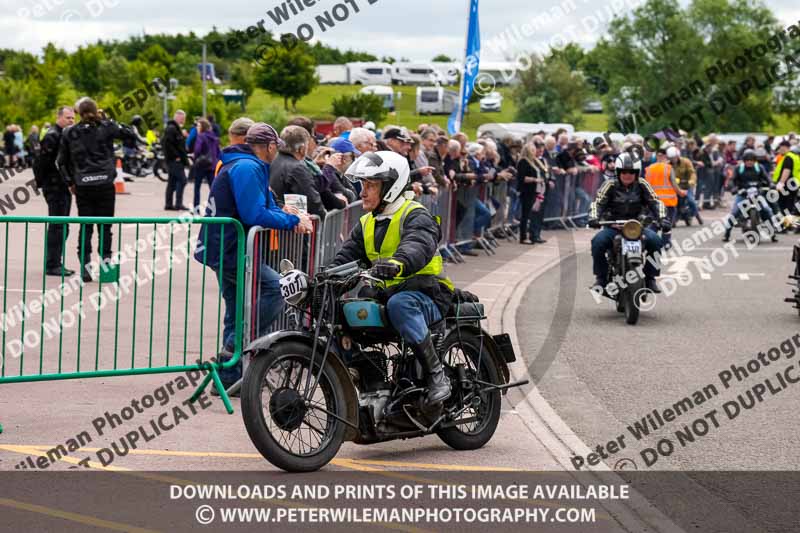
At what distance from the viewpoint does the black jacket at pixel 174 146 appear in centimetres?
2566

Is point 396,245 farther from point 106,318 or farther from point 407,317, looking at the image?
point 106,318

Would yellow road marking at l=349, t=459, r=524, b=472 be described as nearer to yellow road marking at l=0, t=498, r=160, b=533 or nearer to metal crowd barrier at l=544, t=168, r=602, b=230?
yellow road marking at l=0, t=498, r=160, b=533

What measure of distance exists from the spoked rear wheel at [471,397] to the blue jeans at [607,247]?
741cm

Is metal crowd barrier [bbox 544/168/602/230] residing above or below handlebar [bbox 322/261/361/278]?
below

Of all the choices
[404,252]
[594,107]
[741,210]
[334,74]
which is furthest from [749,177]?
[334,74]

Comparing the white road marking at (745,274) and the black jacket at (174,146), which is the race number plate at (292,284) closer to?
the white road marking at (745,274)

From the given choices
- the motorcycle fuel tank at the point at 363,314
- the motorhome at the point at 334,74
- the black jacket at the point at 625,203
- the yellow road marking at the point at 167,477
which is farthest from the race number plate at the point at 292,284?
the motorhome at the point at 334,74

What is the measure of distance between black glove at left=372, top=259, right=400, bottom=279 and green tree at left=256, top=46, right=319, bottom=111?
296ft

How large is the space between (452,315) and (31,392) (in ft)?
9.65

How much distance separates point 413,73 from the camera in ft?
454

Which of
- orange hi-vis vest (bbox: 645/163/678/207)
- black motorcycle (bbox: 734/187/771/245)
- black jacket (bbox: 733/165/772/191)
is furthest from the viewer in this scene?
black jacket (bbox: 733/165/772/191)

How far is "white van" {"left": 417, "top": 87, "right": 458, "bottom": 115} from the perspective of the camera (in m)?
105

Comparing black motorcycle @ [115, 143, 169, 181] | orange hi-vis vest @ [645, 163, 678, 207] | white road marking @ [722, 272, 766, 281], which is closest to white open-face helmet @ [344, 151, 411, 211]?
white road marking @ [722, 272, 766, 281]

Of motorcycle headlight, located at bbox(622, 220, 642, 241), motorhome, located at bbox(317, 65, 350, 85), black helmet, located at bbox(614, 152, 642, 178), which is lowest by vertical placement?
motorcycle headlight, located at bbox(622, 220, 642, 241)
